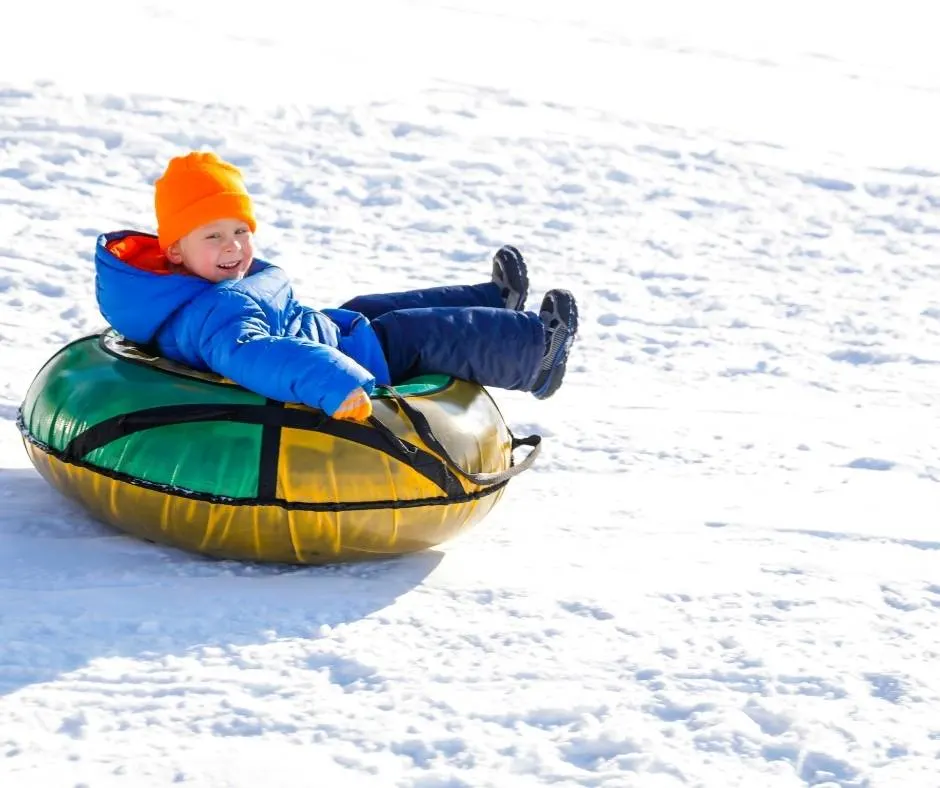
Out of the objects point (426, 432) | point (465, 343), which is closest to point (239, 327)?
point (426, 432)

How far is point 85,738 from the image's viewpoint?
3.04 metres

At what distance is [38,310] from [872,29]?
11341mm

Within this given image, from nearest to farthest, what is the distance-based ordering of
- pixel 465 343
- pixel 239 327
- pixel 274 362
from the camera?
pixel 274 362 < pixel 239 327 < pixel 465 343

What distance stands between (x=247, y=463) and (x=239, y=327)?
372mm

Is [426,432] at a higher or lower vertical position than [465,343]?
lower

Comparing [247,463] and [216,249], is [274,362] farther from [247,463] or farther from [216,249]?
[216,249]

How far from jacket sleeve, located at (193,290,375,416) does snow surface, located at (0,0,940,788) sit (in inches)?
21.1

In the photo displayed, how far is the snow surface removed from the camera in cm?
323

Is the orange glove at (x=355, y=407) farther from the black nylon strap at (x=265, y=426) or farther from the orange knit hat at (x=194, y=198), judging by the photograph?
the orange knit hat at (x=194, y=198)

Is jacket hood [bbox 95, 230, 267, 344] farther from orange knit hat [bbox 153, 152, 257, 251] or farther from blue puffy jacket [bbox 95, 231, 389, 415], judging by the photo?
orange knit hat [bbox 153, 152, 257, 251]

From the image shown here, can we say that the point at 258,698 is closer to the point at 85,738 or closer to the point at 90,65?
the point at 85,738

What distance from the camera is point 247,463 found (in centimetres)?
371

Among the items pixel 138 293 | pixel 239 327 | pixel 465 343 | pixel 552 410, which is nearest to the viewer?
pixel 239 327

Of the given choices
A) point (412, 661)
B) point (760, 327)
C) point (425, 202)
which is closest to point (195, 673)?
point (412, 661)
